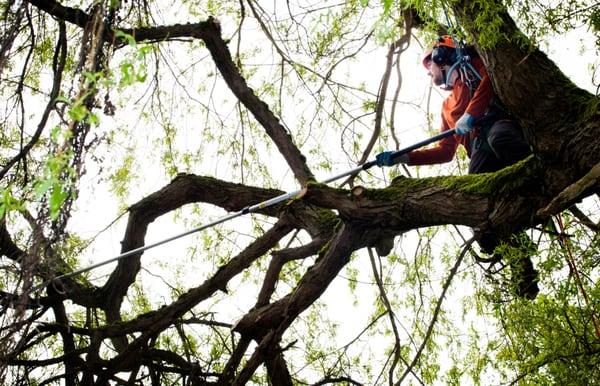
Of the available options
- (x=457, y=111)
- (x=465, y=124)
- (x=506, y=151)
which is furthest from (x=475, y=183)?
(x=457, y=111)

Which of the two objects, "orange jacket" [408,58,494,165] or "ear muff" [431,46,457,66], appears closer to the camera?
"orange jacket" [408,58,494,165]

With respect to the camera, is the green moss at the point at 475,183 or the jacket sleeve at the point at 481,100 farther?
the jacket sleeve at the point at 481,100

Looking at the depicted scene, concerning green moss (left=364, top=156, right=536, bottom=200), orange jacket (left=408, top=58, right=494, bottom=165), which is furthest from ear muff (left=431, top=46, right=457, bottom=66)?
green moss (left=364, top=156, right=536, bottom=200)

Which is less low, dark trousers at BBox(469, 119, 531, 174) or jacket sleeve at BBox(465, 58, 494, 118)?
jacket sleeve at BBox(465, 58, 494, 118)

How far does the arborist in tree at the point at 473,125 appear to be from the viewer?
2820 millimetres

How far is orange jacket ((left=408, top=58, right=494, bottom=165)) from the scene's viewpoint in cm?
291

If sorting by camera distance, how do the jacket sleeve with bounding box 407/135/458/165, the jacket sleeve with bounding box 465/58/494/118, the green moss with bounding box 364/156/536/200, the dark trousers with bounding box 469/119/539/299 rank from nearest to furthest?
the green moss with bounding box 364/156/536/200
the dark trousers with bounding box 469/119/539/299
the jacket sleeve with bounding box 465/58/494/118
the jacket sleeve with bounding box 407/135/458/165

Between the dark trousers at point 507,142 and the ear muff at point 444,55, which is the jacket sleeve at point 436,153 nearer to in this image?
the ear muff at point 444,55

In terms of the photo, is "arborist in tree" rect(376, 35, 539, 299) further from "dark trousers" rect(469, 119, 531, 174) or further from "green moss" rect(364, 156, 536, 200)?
"green moss" rect(364, 156, 536, 200)

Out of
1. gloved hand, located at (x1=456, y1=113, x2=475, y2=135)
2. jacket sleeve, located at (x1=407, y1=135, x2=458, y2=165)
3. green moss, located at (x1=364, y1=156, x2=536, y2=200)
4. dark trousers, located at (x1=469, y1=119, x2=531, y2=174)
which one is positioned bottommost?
green moss, located at (x1=364, y1=156, x2=536, y2=200)

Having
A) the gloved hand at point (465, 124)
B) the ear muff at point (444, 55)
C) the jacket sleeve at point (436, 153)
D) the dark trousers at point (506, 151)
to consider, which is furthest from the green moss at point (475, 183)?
the ear muff at point (444, 55)

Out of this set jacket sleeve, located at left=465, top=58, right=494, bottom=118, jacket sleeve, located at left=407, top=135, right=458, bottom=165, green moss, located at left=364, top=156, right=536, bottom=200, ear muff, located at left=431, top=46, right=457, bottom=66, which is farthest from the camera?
jacket sleeve, located at left=407, top=135, right=458, bottom=165

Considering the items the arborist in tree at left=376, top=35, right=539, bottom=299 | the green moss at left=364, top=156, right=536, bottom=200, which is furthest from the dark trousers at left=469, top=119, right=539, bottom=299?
the green moss at left=364, top=156, right=536, bottom=200

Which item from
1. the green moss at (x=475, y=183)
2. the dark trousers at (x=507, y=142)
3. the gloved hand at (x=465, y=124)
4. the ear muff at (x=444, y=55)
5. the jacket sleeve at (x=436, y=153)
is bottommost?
the green moss at (x=475, y=183)
